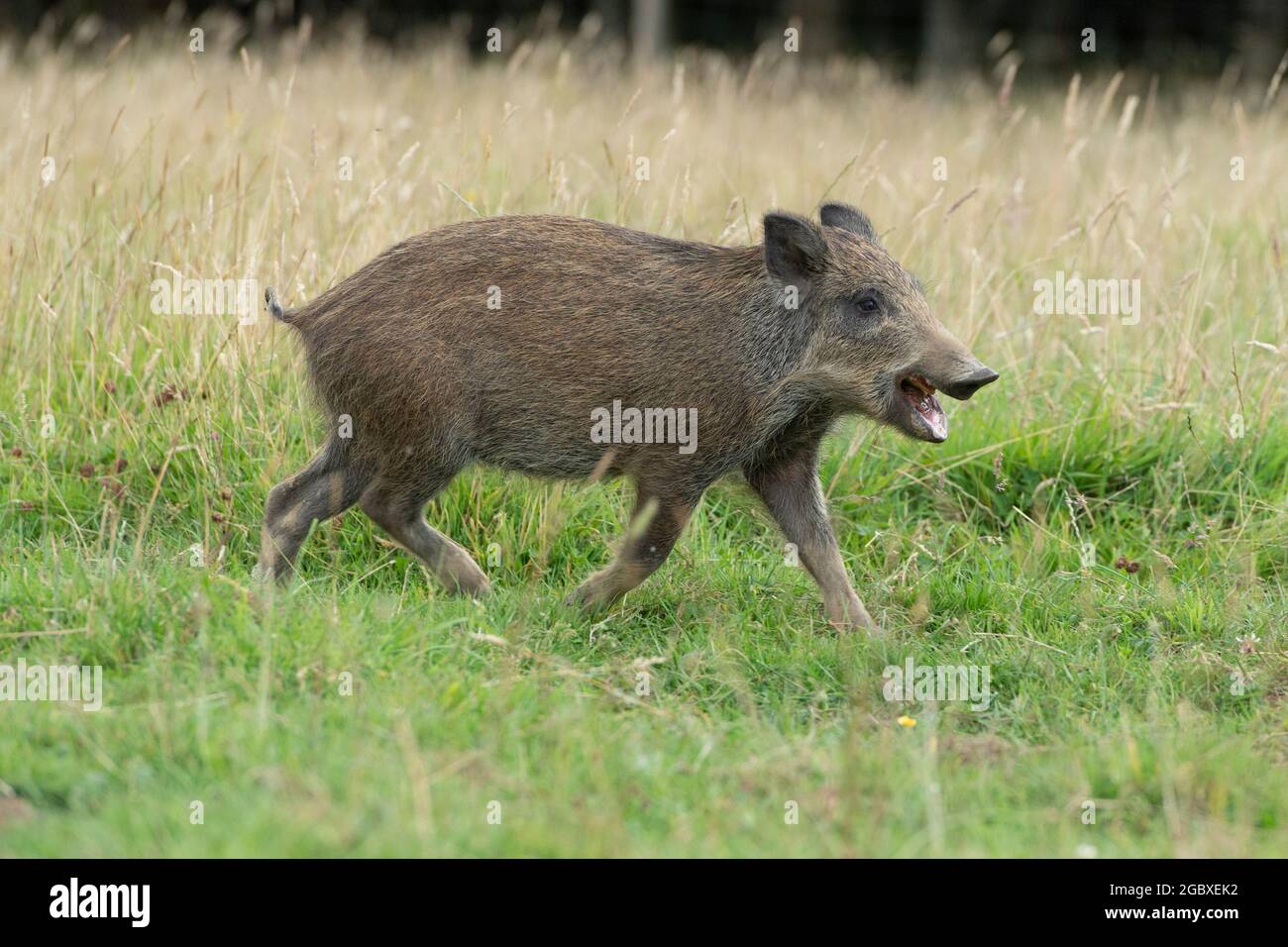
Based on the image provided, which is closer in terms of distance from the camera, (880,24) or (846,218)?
(846,218)

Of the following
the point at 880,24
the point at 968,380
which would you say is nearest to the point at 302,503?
the point at 968,380

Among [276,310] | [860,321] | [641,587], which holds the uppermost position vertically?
[276,310]

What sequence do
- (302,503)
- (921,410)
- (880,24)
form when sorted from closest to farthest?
(921,410)
(302,503)
(880,24)

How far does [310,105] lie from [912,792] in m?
7.93

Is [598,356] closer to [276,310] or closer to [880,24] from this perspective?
[276,310]

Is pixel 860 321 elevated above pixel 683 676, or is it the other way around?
pixel 860 321

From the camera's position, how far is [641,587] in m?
5.43

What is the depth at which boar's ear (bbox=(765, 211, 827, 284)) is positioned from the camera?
4.93 metres

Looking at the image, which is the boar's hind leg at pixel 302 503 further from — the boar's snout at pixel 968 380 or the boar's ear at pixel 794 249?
the boar's snout at pixel 968 380

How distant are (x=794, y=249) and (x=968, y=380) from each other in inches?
30.5

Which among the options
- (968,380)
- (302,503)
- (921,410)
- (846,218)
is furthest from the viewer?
(846,218)

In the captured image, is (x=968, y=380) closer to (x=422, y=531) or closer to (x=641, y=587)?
(x=641, y=587)

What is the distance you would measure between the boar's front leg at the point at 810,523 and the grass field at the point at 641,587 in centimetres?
11
